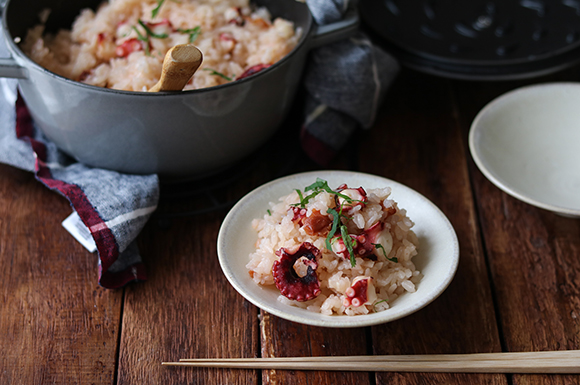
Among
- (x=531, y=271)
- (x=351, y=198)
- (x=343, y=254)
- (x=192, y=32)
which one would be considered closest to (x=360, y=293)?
(x=343, y=254)

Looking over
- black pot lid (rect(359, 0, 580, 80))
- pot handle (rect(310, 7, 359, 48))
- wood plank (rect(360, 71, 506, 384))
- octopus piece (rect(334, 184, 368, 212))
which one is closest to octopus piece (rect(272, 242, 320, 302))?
octopus piece (rect(334, 184, 368, 212))

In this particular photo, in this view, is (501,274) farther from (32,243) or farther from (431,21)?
(32,243)

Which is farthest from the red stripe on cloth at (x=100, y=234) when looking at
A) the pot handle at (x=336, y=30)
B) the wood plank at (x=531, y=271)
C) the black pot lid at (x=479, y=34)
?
the black pot lid at (x=479, y=34)

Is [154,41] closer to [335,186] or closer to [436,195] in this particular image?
[335,186]

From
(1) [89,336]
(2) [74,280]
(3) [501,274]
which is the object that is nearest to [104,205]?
(2) [74,280]

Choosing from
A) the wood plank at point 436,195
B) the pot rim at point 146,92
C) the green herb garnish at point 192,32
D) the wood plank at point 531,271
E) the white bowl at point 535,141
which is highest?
the pot rim at point 146,92

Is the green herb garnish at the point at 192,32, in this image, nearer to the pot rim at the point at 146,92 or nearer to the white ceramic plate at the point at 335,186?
the pot rim at the point at 146,92
